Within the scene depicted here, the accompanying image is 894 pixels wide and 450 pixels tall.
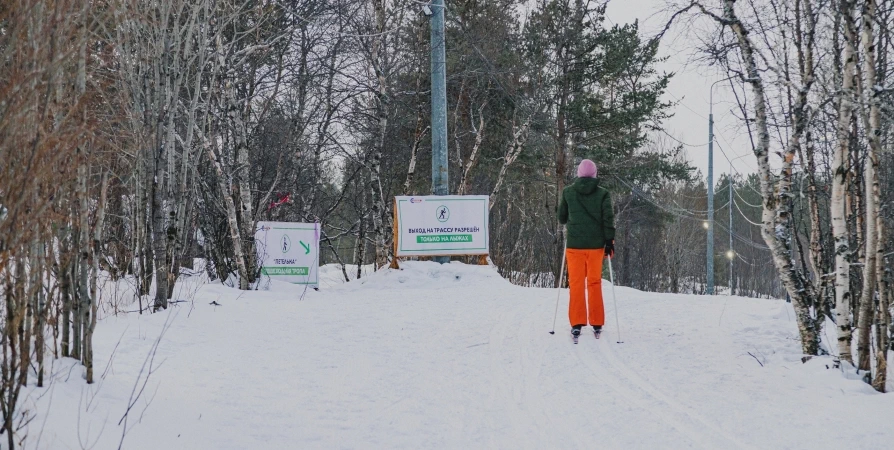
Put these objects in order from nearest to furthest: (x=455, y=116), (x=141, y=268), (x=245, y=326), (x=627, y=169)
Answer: (x=245, y=326) → (x=141, y=268) → (x=455, y=116) → (x=627, y=169)

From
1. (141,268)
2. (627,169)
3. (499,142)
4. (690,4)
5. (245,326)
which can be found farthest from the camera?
(627,169)

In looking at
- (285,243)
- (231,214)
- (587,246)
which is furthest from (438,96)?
(587,246)

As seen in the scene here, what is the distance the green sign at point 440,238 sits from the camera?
1293 cm

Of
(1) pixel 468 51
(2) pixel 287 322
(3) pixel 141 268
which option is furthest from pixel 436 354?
(1) pixel 468 51

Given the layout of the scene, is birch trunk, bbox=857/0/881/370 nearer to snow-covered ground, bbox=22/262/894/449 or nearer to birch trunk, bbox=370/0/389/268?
snow-covered ground, bbox=22/262/894/449

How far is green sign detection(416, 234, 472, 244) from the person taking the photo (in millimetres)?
12930

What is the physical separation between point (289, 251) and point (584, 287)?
6380mm

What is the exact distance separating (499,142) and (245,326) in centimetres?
1593

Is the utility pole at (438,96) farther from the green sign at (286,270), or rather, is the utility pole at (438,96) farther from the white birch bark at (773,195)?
the white birch bark at (773,195)

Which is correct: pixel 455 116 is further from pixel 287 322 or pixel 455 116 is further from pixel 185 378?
pixel 185 378

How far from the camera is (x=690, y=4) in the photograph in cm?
577

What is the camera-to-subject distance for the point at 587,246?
659 cm

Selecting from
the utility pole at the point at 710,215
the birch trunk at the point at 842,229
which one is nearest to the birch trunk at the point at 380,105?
the birch trunk at the point at 842,229

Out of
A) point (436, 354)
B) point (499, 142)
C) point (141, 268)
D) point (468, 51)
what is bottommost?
point (436, 354)
